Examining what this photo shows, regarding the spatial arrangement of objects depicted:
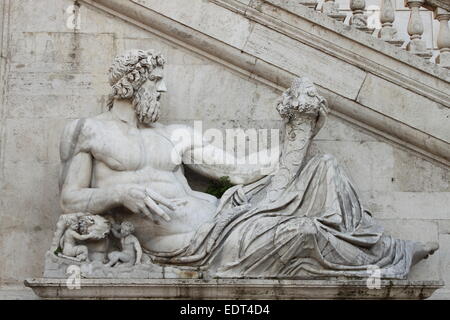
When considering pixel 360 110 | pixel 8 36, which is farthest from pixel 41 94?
pixel 360 110

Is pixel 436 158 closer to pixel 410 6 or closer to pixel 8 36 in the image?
pixel 410 6

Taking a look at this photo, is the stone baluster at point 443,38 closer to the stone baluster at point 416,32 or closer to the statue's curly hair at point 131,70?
the stone baluster at point 416,32

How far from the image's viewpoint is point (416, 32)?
52.0 feet

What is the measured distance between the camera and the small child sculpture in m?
14.5

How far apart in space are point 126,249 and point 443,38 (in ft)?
11.6

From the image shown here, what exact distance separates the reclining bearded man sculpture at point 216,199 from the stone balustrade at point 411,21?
107 centimetres

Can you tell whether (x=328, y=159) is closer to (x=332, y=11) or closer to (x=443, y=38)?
(x=332, y=11)

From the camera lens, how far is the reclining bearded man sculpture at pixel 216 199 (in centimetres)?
1445

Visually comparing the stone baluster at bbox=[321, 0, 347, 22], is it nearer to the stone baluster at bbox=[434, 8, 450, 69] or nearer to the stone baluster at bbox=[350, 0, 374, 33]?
the stone baluster at bbox=[350, 0, 374, 33]

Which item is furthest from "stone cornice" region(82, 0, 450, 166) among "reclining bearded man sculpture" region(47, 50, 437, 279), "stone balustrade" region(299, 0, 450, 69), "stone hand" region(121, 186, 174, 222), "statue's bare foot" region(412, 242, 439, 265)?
"stone hand" region(121, 186, 174, 222)

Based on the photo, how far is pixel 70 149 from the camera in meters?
14.9

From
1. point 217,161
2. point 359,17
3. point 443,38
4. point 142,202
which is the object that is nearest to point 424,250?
point 217,161

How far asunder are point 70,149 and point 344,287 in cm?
260

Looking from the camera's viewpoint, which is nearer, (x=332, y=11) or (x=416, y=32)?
(x=332, y=11)
